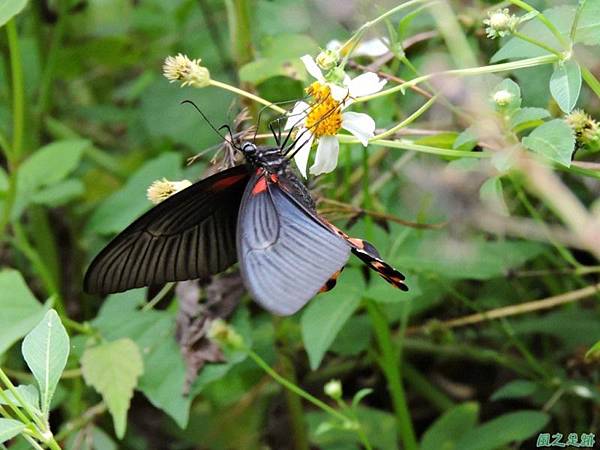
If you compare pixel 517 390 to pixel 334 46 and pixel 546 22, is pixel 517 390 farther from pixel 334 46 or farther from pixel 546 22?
pixel 546 22

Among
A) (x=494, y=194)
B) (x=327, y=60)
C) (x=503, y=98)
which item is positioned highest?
(x=327, y=60)

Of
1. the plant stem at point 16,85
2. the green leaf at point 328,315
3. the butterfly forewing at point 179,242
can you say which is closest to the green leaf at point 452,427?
the green leaf at point 328,315

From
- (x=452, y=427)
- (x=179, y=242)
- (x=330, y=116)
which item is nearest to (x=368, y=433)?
(x=452, y=427)

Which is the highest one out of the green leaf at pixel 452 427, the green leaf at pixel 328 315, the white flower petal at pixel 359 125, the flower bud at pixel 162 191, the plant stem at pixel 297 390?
the flower bud at pixel 162 191

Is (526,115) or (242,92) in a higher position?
(242,92)

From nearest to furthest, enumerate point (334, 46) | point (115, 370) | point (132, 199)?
1. point (334, 46)
2. point (115, 370)
3. point (132, 199)

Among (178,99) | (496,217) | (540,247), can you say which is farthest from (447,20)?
(178,99)

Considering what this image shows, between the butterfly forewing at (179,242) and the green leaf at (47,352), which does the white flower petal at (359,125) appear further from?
the green leaf at (47,352)
